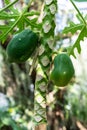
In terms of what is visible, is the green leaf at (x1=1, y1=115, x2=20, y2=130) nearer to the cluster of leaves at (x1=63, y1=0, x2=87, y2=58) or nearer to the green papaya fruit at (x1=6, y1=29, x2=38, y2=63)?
the cluster of leaves at (x1=63, y1=0, x2=87, y2=58)

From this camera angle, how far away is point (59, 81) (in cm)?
116

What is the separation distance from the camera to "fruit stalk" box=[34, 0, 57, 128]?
1.02 m

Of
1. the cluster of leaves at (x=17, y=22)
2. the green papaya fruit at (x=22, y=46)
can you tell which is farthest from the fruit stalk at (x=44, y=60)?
the cluster of leaves at (x=17, y=22)

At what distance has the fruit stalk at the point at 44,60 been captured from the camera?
1.02 m

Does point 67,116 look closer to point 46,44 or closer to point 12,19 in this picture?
point 12,19

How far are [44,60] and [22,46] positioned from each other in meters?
0.16

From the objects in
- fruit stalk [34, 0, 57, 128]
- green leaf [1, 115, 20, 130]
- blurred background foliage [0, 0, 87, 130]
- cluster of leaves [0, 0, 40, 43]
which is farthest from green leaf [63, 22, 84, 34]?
blurred background foliage [0, 0, 87, 130]

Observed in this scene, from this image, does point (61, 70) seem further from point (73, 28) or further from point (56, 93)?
point (56, 93)

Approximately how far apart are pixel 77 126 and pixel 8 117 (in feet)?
2.83

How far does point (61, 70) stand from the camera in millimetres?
1176

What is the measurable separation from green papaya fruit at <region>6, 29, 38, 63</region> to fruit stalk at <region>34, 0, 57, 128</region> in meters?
0.04

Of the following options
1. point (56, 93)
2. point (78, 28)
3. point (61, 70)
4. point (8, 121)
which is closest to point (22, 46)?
point (61, 70)

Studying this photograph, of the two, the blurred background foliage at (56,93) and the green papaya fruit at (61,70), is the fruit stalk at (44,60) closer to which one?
the green papaya fruit at (61,70)

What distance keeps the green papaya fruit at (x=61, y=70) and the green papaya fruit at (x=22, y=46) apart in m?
0.09
